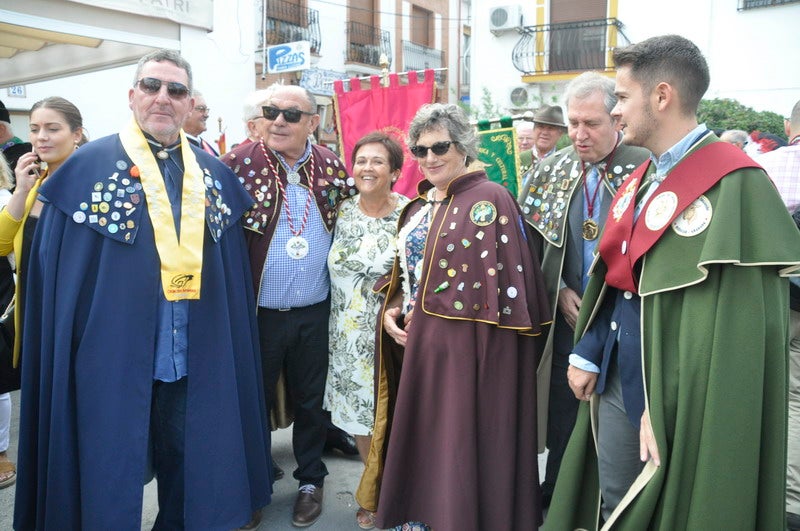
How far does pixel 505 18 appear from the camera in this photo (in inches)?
615

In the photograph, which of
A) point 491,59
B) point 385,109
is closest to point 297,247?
point 385,109

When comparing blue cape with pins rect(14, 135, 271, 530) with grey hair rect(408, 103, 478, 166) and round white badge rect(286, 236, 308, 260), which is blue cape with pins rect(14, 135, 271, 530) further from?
grey hair rect(408, 103, 478, 166)

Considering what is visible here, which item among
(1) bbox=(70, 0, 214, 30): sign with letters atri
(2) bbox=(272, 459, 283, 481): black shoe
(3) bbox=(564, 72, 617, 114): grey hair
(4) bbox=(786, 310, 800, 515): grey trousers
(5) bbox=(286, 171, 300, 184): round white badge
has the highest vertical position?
(1) bbox=(70, 0, 214, 30): sign with letters atri

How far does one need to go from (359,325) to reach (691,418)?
1.77m

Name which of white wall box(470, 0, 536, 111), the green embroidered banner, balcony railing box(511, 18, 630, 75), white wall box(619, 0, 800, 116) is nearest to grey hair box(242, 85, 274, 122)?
the green embroidered banner

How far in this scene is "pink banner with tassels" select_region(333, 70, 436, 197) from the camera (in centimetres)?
512

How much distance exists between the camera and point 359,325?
3361 mm

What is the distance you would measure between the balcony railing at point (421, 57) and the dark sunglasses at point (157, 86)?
2031 cm

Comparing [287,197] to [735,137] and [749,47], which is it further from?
[749,47]

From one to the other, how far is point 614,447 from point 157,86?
231 centimetres

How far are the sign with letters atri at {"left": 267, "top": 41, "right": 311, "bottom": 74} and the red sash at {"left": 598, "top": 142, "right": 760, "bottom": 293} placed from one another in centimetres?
1174

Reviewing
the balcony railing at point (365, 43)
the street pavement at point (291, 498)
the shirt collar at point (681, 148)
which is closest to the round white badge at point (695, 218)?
the shirt collar at point (681, 148)

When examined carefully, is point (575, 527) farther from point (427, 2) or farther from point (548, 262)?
point (427, 2)

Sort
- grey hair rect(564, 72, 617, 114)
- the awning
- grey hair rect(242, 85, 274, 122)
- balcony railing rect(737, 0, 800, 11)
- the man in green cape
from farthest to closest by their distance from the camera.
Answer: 1. balcony railing rect(737, 0, 800, 11)
2. the awning
3. grey hair rect(242, 85, 274, 122)
4. grey hair rect(564, 72, 617, 114)
5. the man in green cape
